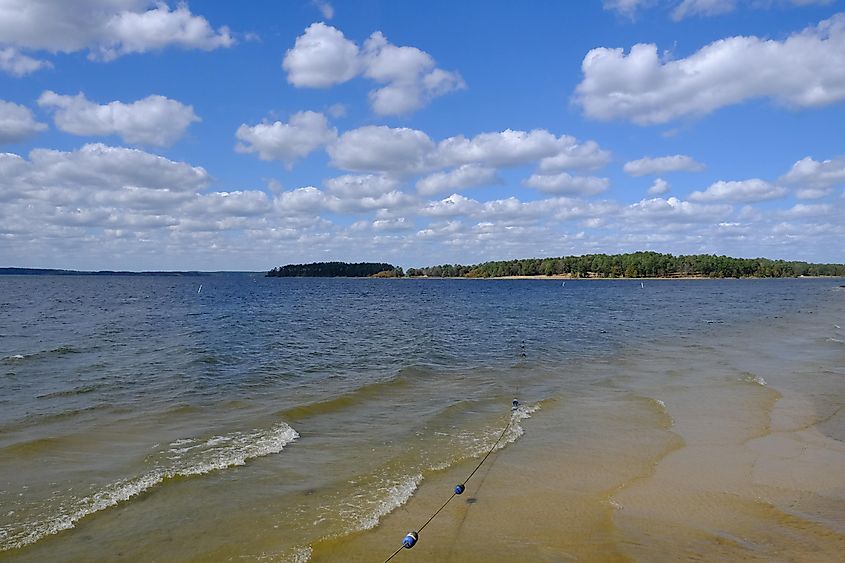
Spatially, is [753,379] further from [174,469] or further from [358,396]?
[174,469]

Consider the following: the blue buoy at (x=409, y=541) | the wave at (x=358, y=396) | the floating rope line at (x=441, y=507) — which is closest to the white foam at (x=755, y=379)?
the floating rope line at (x=441, y=507)

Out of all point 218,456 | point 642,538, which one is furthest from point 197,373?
point 642,538

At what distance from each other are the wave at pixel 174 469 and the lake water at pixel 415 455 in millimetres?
55

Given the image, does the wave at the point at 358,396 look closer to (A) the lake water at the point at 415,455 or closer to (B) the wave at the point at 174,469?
(A) the lake water at the point at 415,455

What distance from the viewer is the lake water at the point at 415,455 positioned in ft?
25.5

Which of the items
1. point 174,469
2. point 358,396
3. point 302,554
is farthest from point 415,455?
Answer: point 358,396

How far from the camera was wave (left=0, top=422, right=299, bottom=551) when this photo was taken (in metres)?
7.95

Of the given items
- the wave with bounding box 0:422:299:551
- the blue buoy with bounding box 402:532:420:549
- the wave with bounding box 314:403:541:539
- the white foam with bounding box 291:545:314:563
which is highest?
the blue buoy with bounding box 402:532:420:549

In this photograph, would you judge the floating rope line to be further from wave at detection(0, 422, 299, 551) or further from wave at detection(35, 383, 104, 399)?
wave at detection(35, 383, 104, 399)

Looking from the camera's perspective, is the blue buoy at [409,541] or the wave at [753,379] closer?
the blue buoy at [409,541]

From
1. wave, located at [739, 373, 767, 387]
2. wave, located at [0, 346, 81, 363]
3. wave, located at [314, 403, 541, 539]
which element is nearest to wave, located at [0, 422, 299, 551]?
wave, located at [314, 403, 541, 539]

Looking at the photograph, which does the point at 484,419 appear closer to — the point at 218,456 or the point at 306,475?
the point at 306,475

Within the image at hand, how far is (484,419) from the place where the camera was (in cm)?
1415

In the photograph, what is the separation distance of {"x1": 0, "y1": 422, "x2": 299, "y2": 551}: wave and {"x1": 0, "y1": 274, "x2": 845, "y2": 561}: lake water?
5 centimetres
